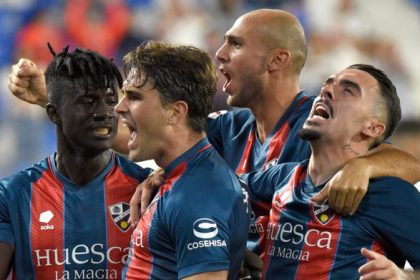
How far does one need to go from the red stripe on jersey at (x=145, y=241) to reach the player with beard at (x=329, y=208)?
0.50 metres

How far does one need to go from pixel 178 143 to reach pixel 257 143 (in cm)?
88

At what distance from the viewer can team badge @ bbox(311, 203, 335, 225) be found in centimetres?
327

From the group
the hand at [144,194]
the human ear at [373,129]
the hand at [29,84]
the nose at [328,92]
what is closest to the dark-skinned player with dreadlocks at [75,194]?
the hand at [144,194]

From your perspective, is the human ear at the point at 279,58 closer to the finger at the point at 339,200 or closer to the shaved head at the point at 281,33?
the shaved head at the point at 281,33

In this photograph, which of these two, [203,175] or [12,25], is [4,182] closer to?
[203,175]

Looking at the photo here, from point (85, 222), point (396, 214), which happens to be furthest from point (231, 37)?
point (396, 214)

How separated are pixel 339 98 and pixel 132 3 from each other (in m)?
5.32

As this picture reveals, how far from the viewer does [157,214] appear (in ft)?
9.95

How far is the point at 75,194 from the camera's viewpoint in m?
3.58

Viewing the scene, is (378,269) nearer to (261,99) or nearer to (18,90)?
(261,99)

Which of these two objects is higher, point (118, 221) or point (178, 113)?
point (178, 113)

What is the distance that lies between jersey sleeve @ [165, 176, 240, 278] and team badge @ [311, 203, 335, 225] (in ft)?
1.50

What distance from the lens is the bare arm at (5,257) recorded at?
3463mm

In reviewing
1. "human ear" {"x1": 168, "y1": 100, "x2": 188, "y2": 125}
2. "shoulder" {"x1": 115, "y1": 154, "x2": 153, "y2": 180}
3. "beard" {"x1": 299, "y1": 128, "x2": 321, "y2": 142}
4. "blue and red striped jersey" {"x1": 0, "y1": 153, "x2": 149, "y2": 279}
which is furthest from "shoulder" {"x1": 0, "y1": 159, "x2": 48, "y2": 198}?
"beard" {"x1": 299, "y1": 128, "x2": 321, "y2": 142}
